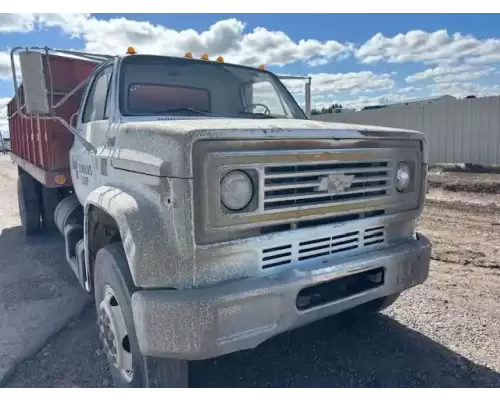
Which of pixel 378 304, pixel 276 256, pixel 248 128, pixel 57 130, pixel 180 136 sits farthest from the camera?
pixel 57 130

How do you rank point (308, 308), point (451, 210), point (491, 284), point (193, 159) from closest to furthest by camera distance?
point (193, 159) < point (308, 308) < point (491, 284) < point (451, 210)

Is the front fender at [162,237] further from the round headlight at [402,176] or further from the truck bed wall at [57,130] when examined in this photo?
the truck bed wall at [57,130]

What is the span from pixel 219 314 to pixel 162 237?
0.49m

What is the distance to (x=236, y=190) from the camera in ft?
7.73

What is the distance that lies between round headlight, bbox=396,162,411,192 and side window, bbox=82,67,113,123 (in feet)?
7.65

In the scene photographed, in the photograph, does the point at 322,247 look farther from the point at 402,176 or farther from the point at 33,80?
the point at 33,80

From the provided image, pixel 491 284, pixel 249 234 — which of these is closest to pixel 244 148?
pixel 249 234

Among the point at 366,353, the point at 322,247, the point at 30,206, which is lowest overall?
the point at 366,353

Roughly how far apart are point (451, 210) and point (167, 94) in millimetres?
6587

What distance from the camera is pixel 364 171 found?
2.85 meters

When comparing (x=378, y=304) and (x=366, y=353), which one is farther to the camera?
(x=378, y=304)

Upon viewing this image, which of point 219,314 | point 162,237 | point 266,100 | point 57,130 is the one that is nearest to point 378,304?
point 219,314

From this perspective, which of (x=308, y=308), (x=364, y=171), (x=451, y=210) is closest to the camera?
(x=308, y=308)

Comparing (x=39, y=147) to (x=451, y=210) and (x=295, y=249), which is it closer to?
(x=295, y=249)
